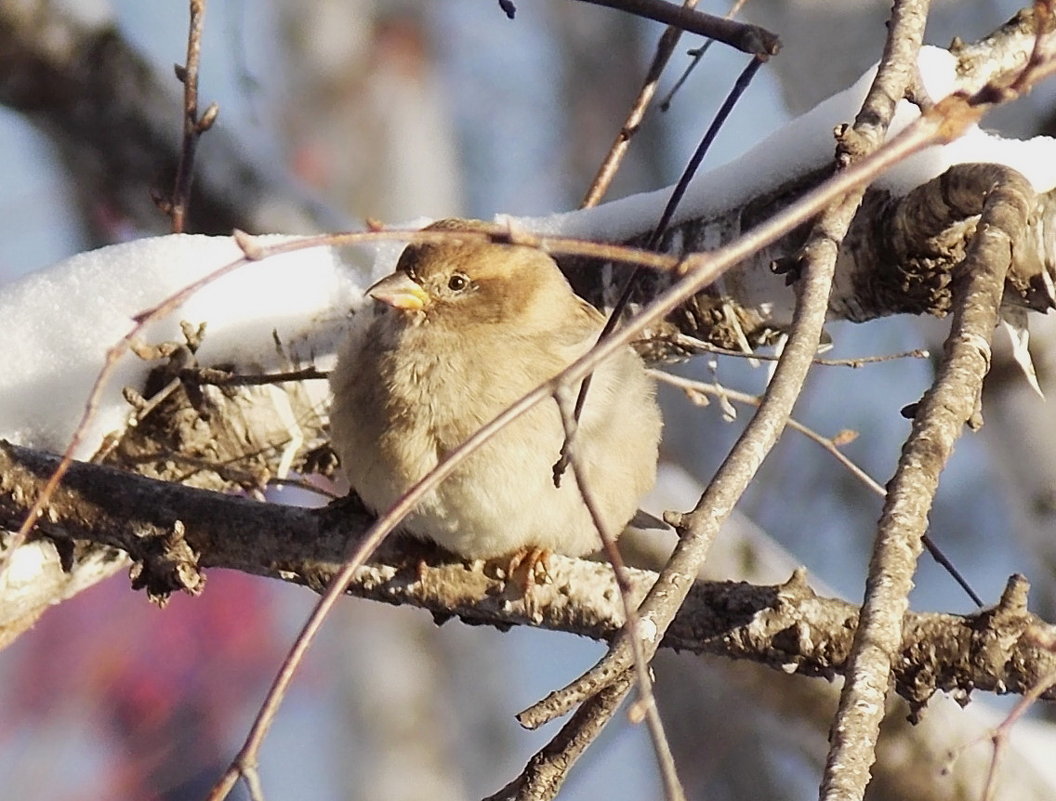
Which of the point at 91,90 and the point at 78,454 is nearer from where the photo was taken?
the point at 78,454

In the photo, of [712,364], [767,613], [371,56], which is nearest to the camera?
[767,613]

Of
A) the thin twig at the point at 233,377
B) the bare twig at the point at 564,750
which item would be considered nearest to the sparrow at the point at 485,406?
the thin twig at the point at 233,377

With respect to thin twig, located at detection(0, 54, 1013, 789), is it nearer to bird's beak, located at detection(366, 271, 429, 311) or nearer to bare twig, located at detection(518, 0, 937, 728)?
bare twig, located at detection(518, 0, 937, 728)

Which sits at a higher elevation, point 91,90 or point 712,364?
point 91,90

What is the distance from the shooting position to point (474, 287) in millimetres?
2785

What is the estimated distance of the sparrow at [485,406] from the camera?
233 cm

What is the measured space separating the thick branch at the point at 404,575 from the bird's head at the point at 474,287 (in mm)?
445

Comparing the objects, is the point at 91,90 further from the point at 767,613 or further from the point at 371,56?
the point at 371,56

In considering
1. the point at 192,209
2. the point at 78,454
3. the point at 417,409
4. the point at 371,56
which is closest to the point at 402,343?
the point at 417,409

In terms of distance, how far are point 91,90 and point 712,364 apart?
205cm

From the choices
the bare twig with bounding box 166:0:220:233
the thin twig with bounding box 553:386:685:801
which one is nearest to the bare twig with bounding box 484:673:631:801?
the thin twig with bounding box 553:386:685:801

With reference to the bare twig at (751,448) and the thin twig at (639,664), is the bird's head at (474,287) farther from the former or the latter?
the thin twig at (639,664)

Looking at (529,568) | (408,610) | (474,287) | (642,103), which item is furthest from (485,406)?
(408,610)

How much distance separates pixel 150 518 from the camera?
2420 mm
